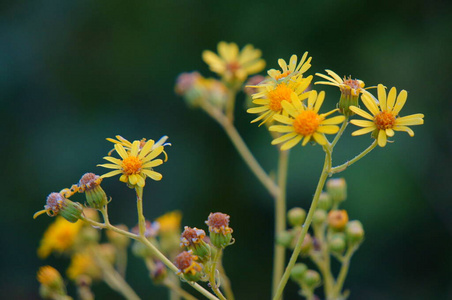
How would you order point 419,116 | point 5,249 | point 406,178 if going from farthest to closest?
point 5,249 → point 406,178 → point 419,116

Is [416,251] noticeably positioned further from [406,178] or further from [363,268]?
[406,178]

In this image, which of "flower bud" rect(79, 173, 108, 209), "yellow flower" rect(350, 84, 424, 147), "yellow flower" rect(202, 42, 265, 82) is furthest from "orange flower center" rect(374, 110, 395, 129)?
"yellow flower" rect(202, 42, 265, 82)

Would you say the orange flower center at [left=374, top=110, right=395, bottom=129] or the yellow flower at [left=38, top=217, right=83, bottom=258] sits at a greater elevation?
the yellow flower at [left=38, top=217, right=83, bottom=258]

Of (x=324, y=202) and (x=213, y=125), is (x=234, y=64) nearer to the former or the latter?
(x=324, y=202)

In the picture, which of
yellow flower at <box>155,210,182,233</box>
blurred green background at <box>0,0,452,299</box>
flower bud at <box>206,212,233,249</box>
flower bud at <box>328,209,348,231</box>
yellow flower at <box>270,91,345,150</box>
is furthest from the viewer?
blurred green background at <box>0,0,452,299</box>

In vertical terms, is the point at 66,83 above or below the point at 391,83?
above

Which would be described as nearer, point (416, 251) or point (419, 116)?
point (419, 116)

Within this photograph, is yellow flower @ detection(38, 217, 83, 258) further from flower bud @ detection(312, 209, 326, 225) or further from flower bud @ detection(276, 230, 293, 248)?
flower bud @ detection(312, 209, 326, 225)

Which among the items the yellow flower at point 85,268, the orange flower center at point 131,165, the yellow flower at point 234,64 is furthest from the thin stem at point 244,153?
the yellow flower at point 85,268

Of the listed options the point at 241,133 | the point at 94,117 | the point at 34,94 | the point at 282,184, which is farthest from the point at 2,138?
the point at 282,184
